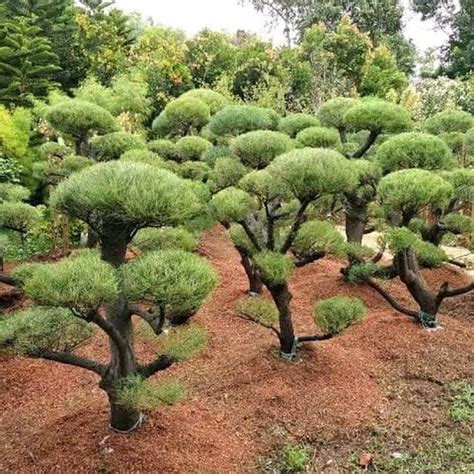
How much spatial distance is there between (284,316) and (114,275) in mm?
1980

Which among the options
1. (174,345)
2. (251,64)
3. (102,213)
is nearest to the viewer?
(102,213)

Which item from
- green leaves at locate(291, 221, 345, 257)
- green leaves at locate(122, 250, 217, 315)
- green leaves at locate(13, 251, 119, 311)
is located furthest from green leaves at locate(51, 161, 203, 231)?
green leaves at locate(291, 221, 345, 257)

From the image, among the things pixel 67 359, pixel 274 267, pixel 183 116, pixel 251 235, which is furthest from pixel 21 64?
pixel 67 359

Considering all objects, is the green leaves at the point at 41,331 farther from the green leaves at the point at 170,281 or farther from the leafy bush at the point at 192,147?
the leafy bush at the point at 192,147

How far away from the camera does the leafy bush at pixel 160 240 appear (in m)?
3.64

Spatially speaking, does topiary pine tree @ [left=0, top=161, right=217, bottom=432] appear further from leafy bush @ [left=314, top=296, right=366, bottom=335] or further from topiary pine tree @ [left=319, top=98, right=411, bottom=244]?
topiary pine tree @ [left=319, top=98, right=411, bottom=244]

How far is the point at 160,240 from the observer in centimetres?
367

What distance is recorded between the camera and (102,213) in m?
2.75

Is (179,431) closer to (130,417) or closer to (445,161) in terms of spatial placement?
(130,417)

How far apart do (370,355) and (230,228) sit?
1618 mm

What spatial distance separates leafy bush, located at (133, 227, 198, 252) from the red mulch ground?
3.55 ft

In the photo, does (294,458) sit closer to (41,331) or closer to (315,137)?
(41,331)

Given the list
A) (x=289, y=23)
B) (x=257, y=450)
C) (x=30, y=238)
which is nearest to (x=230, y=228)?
(x=257, y=450)

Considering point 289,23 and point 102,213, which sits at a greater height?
point 289,23
